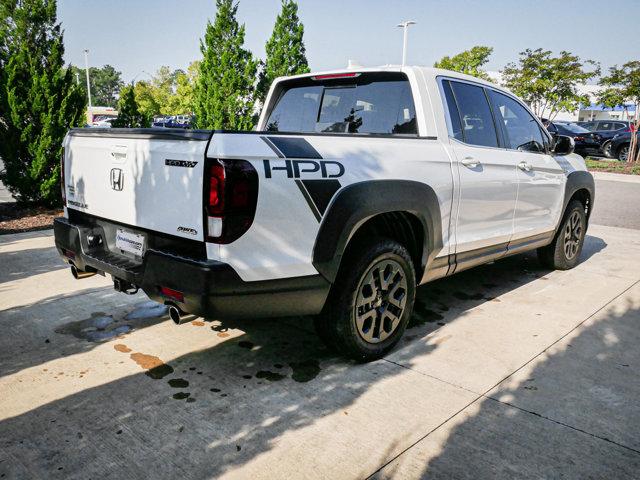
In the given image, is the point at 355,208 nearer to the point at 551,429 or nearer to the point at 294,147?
the point at 294,147

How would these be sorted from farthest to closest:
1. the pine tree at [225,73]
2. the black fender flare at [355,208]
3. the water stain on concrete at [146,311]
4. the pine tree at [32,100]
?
the pine tree at [225,73] < the pine tree at [32,100] < the water stain on concrete at [146,311] < the black fender flare at [355,208]

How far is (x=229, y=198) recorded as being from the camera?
2.44m

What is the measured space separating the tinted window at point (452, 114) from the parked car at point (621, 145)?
2120 centimetres

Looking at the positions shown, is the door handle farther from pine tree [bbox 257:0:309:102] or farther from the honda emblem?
pine tree [bbox 257:0:309:102]

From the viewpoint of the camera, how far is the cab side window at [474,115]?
3910 mm

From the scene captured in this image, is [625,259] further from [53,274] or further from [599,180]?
[599,180]

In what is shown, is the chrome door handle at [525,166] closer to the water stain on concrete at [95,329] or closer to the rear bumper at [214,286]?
the rear bumper at [214,286]

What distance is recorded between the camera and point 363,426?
261 centimetres

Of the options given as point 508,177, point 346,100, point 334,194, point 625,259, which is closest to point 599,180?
point 625,259

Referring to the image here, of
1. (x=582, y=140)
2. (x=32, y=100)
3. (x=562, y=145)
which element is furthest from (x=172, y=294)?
(x=582, y=140)

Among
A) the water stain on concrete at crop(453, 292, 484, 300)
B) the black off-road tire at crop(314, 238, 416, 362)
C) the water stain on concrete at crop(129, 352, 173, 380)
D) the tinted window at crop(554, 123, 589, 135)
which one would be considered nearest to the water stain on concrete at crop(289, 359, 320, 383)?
the black off-road tire at crop(314, 238, 416, 362)

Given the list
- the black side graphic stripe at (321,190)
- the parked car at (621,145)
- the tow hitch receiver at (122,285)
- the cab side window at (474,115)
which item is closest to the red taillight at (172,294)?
the tow hitch receiver at (122,285)

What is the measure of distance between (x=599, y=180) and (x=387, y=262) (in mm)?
15426

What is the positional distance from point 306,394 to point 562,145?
3.91m
